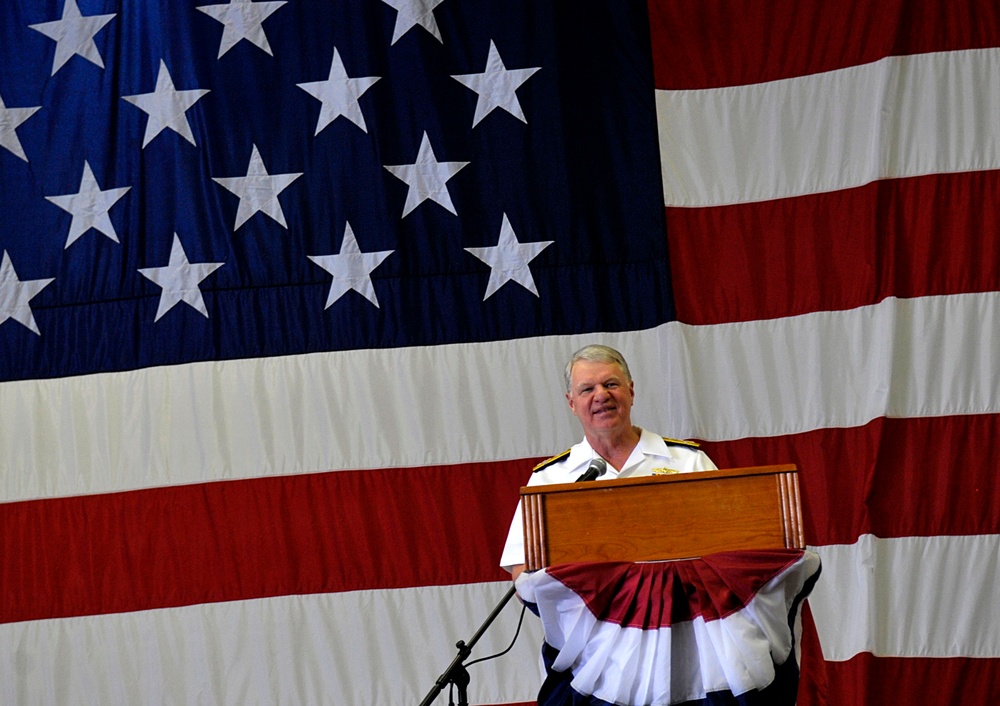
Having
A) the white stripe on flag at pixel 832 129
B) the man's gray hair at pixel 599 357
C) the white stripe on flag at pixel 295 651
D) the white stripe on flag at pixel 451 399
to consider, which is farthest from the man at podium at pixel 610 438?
the white stripe on flag at pixel 832 129

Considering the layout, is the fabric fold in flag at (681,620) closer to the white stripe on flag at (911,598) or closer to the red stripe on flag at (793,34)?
the white stripe on flag at (911,598)

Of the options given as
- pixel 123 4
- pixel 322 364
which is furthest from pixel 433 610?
pixel 123 4

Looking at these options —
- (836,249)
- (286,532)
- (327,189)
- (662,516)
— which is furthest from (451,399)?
(662,516)

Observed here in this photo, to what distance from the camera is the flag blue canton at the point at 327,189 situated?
361 centimetres

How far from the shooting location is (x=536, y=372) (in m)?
3.56

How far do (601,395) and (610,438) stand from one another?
11 cm

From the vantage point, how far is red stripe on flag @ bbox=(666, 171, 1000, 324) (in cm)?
343

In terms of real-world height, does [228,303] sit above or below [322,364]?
above

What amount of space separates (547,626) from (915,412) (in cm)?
194

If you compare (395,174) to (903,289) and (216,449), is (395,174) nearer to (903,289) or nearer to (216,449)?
(216,449)

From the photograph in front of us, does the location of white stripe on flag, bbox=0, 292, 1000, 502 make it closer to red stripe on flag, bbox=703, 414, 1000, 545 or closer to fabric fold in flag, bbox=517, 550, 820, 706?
red stripe on flag, bbox=703, 414, 1000, 545

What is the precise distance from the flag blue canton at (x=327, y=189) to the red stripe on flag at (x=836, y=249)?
0.48 feet

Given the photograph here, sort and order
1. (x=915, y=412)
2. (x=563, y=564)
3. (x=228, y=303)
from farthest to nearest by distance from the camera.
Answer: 1. (x=228, y=303)
2. (x=915, y=412)
3. (x=563, y=564)

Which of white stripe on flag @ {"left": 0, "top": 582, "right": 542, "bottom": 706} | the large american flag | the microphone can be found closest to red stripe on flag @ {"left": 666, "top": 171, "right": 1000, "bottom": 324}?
the large american flag
